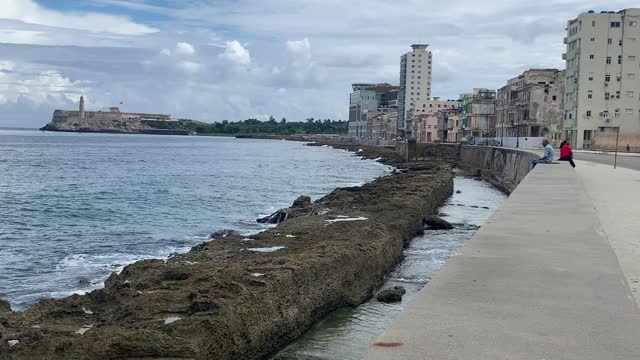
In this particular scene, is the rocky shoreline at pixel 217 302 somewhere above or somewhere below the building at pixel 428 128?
below

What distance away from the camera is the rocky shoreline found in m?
8.01

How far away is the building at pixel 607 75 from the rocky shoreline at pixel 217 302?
211ft

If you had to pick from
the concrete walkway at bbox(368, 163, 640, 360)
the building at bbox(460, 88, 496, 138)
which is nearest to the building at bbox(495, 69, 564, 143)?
the building at bbox(460, 88, 496, 138)

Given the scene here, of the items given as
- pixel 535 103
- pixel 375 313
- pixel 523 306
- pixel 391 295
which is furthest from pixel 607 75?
pixel 523 306

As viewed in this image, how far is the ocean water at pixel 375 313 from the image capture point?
10.2m

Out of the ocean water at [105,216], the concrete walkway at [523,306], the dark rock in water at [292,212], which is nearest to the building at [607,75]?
the ocean water at [105,216]

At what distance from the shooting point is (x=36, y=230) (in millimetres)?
25703

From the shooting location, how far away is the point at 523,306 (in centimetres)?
553

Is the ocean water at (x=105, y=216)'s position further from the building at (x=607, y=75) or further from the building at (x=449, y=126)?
the building at (x=449, y=126)

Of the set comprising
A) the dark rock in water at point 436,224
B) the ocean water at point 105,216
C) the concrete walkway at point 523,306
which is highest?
the concrete walkway at point 523,306

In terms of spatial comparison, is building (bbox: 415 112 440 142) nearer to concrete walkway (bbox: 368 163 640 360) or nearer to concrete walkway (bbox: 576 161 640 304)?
concrete walkway (bbox: 576 161 640 304)

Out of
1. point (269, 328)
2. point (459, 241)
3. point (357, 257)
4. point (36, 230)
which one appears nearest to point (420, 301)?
point (269, 328)

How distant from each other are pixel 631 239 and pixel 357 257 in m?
5.26

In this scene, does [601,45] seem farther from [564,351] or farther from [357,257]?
[564,351]
